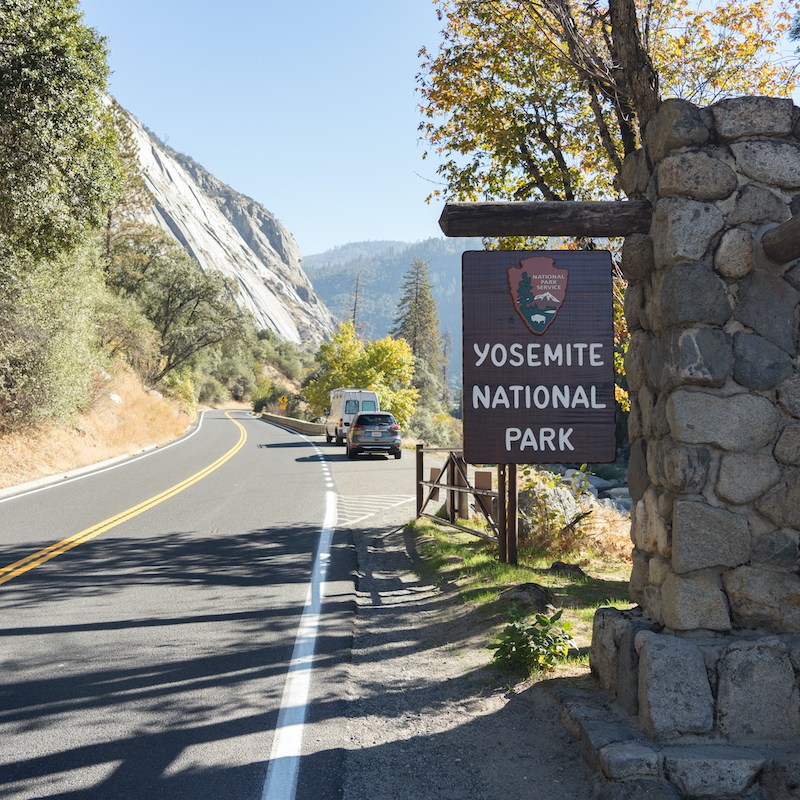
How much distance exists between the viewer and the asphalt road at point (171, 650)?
3951mm

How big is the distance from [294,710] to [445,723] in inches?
38.7

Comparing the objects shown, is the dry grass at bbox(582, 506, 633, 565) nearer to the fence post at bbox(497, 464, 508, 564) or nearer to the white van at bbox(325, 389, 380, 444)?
the fence post at bbox(497, 464, 508, 564)

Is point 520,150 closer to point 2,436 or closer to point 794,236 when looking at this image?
point 794,236

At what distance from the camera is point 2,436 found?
2202cm

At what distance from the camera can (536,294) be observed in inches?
211

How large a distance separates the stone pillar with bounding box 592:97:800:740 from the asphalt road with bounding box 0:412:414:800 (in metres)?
2.06

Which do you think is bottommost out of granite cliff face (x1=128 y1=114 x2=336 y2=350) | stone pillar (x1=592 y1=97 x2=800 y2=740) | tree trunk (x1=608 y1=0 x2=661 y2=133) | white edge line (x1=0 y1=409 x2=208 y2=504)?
white edge line (x1=0 y1=409 x2=208 y2=504)

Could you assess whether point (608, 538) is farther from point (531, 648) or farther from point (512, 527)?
point (531, 648)

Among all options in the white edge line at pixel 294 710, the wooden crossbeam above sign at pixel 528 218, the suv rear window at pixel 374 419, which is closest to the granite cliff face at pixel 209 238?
the suv rear window at pixel 374 419

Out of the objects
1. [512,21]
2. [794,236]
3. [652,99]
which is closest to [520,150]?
[512,21]

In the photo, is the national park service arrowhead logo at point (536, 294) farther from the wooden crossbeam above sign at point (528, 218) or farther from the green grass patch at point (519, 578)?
the green grass patch at point (519, 578)

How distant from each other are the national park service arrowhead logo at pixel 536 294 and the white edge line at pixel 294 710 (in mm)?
3076

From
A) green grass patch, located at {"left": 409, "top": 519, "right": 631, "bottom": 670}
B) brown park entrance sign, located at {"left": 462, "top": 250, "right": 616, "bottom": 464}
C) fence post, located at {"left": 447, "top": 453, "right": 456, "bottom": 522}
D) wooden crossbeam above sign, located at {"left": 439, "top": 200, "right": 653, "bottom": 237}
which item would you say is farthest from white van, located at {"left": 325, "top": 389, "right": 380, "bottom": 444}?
wooden crossbeam above sign, located at {"left": 439, "top": 200, "right": 653, "bottom": 237}

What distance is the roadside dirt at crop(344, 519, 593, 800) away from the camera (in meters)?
3.84
